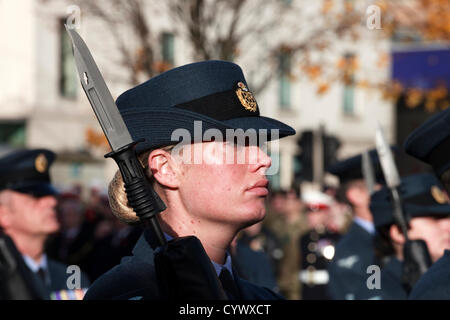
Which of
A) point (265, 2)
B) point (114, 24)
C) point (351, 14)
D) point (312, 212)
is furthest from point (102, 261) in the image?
point (351, 14)

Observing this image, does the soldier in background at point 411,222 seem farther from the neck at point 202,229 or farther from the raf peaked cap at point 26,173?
the neck at point 202,229

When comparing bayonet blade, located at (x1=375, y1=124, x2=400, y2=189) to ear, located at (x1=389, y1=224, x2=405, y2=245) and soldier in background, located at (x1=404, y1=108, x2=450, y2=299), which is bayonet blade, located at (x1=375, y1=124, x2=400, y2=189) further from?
soldier in background, located at (x1=404, y1=108, x2=450, y2=299)

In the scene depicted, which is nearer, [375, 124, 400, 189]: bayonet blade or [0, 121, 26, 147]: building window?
[375, 124, 400, 189]: bayonet blade

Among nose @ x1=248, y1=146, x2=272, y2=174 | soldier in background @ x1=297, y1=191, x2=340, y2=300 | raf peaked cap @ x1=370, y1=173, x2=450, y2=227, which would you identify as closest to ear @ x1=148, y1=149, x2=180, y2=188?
nose @ x1=248, y1=146, x2=272, y2=174

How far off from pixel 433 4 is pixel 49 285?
10.8 meters

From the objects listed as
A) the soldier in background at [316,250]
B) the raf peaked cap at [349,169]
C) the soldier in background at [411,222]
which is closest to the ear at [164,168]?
the soldier in background at [411,222]

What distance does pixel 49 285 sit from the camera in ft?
17.9

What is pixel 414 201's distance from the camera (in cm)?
526

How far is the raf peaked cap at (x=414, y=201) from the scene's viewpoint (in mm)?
5199

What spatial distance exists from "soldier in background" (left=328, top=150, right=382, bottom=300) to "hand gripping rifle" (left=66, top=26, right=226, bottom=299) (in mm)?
3887

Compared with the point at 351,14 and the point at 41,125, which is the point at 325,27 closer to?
the point at 351,14

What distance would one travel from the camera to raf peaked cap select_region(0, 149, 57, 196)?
5.91 metres

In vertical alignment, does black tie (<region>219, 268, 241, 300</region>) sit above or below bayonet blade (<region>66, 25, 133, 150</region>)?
below

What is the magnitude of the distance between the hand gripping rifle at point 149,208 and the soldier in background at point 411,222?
121 inches
